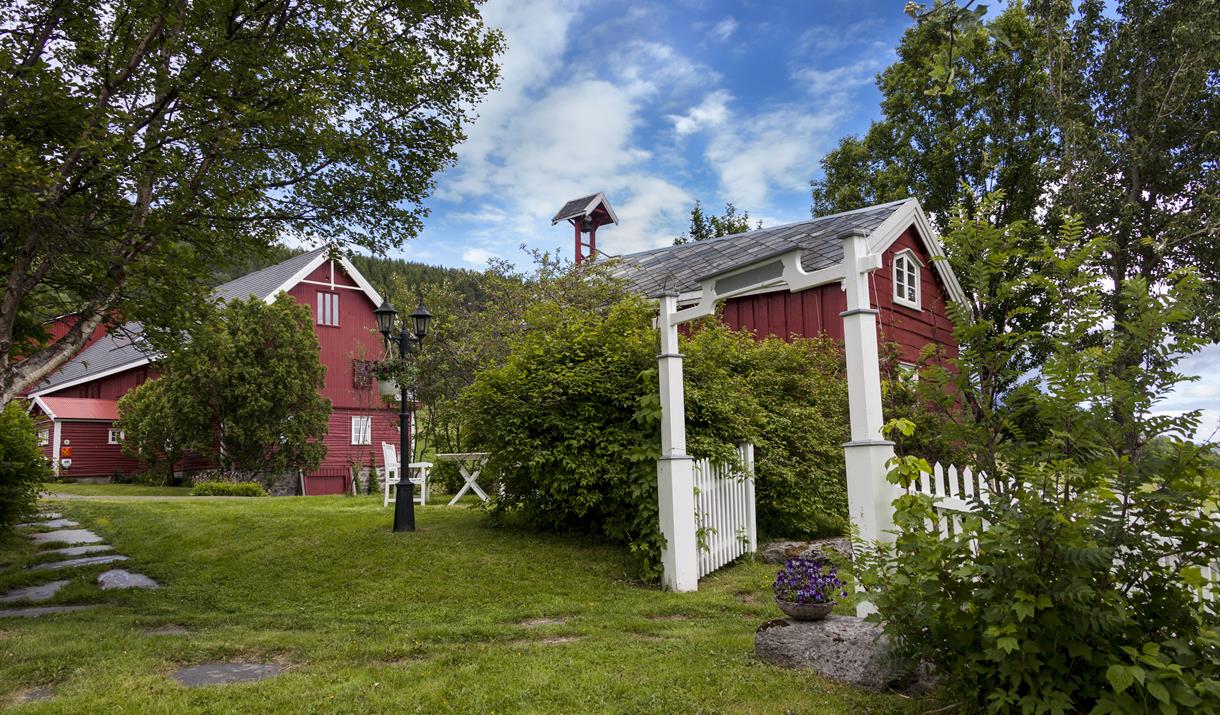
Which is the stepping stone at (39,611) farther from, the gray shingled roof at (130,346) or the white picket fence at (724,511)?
the gray shingled roof at (130,346)

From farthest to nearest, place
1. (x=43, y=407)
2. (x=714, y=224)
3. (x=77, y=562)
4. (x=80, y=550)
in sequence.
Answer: (x=714, y=224) < (x=43, y=407) < (x=80, y=550) < (x=77, y=562)

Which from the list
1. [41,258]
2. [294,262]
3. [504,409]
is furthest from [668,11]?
[294,262]

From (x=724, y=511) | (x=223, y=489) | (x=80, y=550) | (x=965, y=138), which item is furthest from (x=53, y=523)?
(x=965, y=138)

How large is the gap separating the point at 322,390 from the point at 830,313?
1693 cm

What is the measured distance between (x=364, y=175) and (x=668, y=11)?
12.3 feet

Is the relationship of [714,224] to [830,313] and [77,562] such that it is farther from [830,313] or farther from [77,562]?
[77,562]

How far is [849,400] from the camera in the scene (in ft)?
20.2

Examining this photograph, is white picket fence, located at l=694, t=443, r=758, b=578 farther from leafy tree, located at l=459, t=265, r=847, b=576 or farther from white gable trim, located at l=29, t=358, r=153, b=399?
white gable trim, located at l=29, t=358, r=153, b=399

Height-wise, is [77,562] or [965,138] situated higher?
[965,138]

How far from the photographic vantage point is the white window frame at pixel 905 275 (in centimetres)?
1477

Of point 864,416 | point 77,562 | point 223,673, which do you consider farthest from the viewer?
point 77,562

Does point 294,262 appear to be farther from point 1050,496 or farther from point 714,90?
point 1050,496

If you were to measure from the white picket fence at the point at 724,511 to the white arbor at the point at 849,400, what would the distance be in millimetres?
275

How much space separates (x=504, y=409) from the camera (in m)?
8.51
